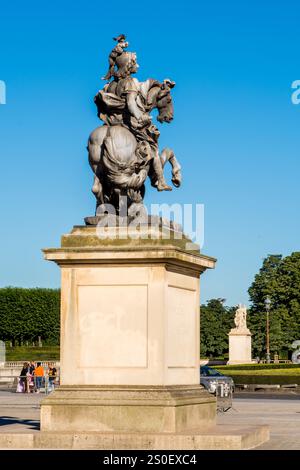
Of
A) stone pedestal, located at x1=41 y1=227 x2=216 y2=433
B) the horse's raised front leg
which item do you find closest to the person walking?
the horse's raised front leg

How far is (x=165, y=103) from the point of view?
18359 mm

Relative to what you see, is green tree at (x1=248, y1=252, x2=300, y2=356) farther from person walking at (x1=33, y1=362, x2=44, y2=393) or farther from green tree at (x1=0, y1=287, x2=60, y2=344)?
person walking at (x1=33, y1=362, x2=44, y2=393)

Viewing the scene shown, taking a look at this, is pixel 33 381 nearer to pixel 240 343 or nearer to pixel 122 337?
pixel 122 337

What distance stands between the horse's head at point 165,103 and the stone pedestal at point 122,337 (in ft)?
8.10

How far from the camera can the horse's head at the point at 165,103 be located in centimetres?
1830

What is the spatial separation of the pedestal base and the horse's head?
15.2 ft

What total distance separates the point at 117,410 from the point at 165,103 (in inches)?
208

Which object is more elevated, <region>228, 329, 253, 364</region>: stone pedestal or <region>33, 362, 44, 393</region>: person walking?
<region>228, 329, 253, 364</region>: stone pedestal

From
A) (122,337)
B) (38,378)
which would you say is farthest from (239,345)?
(122,337)

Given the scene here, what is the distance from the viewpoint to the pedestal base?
1580cm

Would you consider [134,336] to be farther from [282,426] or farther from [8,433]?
[282,426]

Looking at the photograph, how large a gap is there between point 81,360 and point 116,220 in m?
2.21

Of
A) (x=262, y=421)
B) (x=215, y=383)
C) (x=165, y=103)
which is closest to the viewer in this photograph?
(x=165, y=103)
